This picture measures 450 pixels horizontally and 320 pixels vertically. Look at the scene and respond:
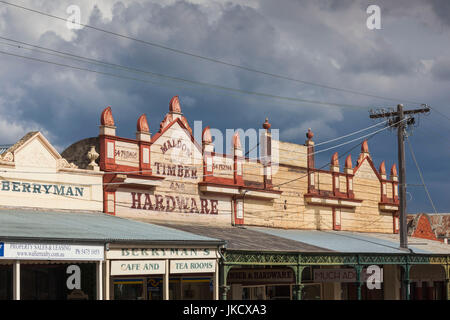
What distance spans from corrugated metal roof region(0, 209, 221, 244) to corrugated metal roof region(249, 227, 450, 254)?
899cm

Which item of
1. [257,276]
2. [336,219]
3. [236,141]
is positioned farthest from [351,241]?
[236,141]

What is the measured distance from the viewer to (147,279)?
28484 mm

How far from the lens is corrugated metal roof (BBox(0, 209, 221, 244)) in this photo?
Answer: 67.3 feet

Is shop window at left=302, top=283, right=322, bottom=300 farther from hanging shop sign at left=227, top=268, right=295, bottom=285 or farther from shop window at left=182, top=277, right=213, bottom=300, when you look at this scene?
shop window at left=182, top=277, right=213, bottom=300

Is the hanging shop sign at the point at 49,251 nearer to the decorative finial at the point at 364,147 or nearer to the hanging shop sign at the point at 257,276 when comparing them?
the hanging shop sign at the point at 257,276

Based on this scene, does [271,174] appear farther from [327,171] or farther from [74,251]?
[74,251]

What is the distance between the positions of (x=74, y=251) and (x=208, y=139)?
13185 mm

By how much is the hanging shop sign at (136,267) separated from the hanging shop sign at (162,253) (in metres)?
0.18

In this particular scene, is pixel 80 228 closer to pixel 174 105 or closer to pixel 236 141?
pixel 174 105

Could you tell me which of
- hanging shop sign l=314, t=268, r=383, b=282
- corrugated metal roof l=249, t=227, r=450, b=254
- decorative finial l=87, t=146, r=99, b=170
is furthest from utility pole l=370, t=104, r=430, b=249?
decorative finial l=87, t=146, r=99, b=170

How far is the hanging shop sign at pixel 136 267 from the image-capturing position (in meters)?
22.2

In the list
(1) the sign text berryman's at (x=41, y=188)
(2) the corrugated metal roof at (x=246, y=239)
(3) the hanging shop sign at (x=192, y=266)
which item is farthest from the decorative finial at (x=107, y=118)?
(3) the hanging shop sign at (x=192, y=266)

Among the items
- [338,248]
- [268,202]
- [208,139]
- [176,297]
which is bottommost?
[176,297]
